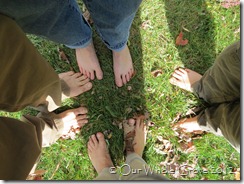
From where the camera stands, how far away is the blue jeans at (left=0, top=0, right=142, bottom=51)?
3.36 feet

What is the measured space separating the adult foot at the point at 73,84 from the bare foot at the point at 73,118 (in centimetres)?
12

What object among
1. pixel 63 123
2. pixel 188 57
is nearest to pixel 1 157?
pixel 63 123

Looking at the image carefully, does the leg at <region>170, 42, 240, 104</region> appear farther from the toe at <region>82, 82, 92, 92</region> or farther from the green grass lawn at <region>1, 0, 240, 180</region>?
the toe at <region>82, 82, 92, 92</region>

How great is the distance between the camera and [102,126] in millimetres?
2012

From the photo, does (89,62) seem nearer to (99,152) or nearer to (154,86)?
(154,86)

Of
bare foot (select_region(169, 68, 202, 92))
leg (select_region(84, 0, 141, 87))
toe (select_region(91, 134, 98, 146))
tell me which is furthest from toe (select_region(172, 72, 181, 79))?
toe (select_region(91, 134, 98, 146))

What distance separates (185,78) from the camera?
194 centimetres

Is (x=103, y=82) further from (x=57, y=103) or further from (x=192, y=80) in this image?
(x=192, y=80)

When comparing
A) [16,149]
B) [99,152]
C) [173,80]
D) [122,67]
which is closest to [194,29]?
[173,80]

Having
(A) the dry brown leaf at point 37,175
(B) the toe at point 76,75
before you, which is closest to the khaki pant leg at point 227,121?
(B) the toe at point 76,75

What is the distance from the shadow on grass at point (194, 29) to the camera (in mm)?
2025

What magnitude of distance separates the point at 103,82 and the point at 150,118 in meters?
0.45

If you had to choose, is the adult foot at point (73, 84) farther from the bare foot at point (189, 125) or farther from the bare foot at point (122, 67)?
the bare foot at point (189, 125)

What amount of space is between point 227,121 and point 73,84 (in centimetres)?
113
